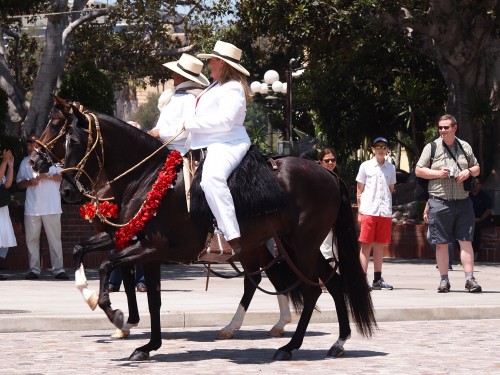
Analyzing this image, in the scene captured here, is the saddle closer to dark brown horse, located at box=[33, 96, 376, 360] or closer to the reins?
dark brown horse, located at box=[33, 96, 376, 360]

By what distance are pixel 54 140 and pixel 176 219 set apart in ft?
3.74

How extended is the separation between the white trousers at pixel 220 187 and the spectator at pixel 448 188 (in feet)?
17.8

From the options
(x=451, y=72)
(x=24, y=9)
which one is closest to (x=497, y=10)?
(x=451, y=72)

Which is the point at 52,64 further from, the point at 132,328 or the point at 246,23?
the point at 132,328

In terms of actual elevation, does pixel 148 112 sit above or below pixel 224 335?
above

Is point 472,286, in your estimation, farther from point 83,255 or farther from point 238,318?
point 83,255

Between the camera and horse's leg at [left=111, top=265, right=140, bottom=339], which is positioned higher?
the camera

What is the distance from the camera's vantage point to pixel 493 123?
85.6ft

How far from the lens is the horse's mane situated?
9734mm

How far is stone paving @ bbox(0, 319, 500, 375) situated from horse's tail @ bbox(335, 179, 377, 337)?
0.30m

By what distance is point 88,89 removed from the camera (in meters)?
22.4

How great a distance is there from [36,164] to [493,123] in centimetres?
1776

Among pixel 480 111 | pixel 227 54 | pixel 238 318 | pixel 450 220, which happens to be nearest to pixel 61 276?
pixel 450 220

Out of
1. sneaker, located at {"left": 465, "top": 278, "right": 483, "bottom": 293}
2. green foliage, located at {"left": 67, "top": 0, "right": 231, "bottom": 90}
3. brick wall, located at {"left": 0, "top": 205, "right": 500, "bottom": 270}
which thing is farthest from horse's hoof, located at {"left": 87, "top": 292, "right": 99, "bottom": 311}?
green foliage, located at {"left": 67, "top": 0, "right": 231, "bottom": 90}
